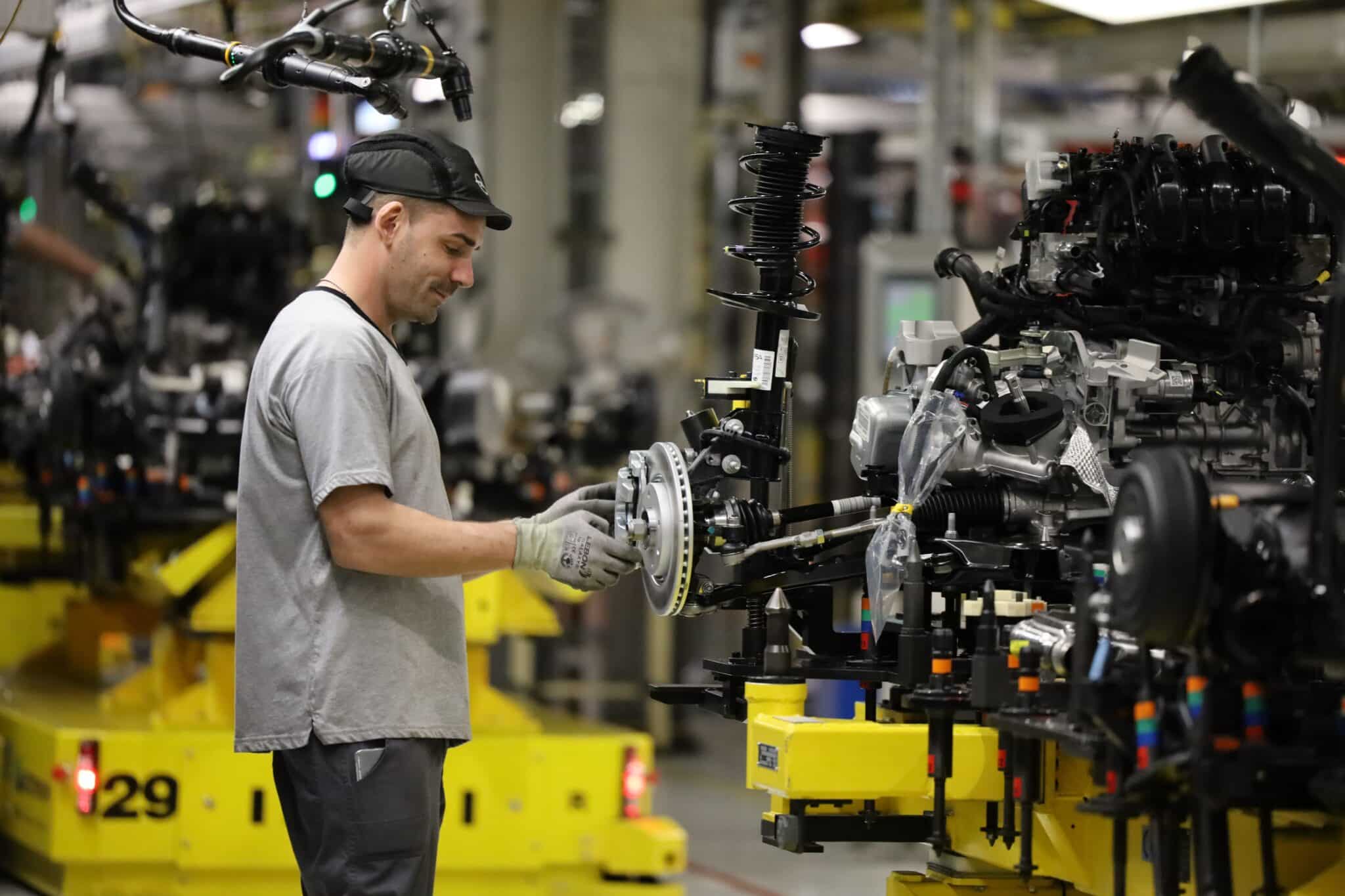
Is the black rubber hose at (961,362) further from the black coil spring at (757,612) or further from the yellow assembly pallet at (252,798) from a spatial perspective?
the yellow assembly pallet at (252,798)

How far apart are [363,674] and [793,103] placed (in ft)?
29.1

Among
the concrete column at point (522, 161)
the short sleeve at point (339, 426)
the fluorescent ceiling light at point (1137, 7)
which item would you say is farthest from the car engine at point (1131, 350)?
the concrete column at point (522, 161)

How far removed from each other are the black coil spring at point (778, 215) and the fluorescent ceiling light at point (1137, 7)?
3.55 m

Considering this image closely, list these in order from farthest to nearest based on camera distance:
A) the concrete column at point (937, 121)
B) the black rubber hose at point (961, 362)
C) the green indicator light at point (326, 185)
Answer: the concrete column at point (937, 121) < the green indicator light at point (326, 185) < the black rubber hose at point (961, 362)

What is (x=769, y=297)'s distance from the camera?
416 centimetres

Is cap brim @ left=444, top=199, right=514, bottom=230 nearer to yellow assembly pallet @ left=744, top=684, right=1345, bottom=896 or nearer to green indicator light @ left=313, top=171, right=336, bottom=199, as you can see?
yellow assembly pallet @ left=744, top=684, right=1345, bottom=896

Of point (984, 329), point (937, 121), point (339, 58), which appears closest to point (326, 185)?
point (339, 58)

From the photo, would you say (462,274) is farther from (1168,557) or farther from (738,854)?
(738,854)

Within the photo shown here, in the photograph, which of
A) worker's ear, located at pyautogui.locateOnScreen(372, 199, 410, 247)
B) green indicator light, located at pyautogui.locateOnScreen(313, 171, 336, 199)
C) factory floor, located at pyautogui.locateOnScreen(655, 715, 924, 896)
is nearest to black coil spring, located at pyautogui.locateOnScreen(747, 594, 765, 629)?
worker's ear, located at pyautogui.locateOnScreen(372, 199, 410, 247)

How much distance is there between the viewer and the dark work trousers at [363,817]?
134 inches

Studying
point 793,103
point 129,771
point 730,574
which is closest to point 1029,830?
point 730,574

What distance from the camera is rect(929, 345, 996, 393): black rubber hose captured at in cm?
406

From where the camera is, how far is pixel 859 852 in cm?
869

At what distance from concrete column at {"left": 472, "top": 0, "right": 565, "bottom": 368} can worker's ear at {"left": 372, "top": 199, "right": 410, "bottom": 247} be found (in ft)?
27.5
